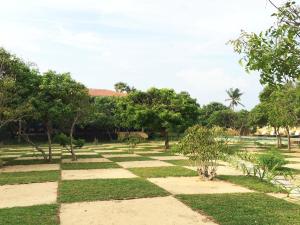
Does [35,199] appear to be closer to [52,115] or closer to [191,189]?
[191,189]

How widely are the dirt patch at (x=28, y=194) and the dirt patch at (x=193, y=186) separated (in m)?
3.87

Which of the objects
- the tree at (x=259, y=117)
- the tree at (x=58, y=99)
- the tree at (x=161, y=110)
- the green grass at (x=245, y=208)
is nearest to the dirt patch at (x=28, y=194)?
the green grass at (x=245, y=208)

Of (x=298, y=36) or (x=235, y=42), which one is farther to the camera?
(x=235, y=42)

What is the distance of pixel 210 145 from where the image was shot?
16797mm

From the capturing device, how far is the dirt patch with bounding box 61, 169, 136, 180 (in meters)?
17.7

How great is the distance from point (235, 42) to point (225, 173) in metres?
15.6

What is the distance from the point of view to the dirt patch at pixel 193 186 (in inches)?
543

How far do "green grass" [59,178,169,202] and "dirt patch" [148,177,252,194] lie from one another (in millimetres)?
527

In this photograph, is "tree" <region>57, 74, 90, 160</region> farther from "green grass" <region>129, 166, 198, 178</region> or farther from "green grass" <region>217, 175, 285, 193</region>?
"green grass" <region>217, 175, 285, 193</region>

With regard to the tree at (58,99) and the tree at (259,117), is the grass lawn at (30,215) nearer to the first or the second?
the tree at (58,99)

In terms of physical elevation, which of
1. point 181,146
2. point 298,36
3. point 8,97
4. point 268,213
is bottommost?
point 268,213

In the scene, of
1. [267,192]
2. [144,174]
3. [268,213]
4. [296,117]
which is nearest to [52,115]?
[144,174]

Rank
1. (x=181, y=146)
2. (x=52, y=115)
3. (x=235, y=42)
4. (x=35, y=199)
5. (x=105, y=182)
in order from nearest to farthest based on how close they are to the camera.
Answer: (x=235, y=42), (x=35, y=199), (x=105, y=182), (x=181, y=146), (x=52, y=115)

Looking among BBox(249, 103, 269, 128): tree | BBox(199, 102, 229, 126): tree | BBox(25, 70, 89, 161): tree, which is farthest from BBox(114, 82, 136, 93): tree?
BBox(25, 70, 89, 161): tree
